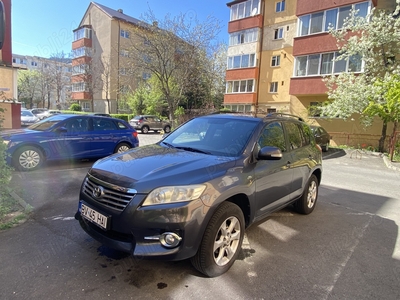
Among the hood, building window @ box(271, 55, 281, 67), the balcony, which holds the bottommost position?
the hood

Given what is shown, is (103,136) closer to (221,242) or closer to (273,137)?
(273,137)

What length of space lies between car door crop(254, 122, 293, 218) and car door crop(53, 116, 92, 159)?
603cm

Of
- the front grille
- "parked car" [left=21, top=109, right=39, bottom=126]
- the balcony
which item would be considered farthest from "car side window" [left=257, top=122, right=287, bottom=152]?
"parked car" [left=21, top=109, right=39, bottom=126]

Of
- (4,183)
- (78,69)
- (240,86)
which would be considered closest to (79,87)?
(78,69)

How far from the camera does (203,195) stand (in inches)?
104

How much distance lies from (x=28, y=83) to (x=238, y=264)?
55.8 metres

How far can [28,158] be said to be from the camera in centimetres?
689

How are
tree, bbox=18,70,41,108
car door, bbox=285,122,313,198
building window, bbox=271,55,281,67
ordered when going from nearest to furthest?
car door, bbox=285,122,313,198 → building window, bbox=271,55,281,67 → tree, bbox=18,70,41,108

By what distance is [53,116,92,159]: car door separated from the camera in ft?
24.4

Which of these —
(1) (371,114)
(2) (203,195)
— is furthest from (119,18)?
(2) (203,195)

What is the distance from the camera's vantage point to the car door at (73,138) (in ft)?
24.4

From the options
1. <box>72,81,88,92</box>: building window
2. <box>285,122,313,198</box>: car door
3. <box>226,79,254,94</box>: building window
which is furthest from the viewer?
<box>72,81,88,92</box>: building window

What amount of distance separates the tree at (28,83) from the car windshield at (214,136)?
51.1 meters

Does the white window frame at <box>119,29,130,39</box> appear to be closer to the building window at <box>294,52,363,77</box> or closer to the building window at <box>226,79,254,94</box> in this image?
the building window at <box>226,79,254,94</box>
